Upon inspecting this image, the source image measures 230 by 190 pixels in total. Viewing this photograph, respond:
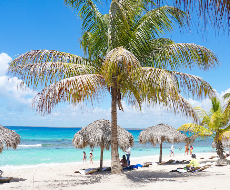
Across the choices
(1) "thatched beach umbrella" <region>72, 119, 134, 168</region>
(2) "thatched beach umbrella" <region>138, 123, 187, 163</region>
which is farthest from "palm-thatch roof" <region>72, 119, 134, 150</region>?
(2) "thatched beach umbrella" <region>138, 123, 187, 163</region>

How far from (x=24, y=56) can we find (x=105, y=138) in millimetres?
4764

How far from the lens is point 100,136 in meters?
10.1

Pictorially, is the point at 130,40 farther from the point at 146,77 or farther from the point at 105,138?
the point at 105,138

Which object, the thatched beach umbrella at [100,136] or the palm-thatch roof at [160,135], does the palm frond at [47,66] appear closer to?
the thatched beach umbrella at [100,136]

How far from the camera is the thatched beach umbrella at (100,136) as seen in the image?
10.2 metres

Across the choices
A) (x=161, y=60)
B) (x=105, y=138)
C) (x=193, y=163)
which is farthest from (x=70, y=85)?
(x=193, y=163)

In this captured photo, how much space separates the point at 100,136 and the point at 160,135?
5.38 metres

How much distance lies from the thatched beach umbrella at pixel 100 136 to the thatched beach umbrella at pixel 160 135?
3.75m

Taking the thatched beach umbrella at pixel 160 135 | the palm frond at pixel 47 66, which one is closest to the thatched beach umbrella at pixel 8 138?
the palm frond at pixel 47 66

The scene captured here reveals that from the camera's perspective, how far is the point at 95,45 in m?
8.72

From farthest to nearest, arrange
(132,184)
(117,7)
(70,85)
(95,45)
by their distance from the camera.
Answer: (95,45), (117,7), (132,184), (70,85)

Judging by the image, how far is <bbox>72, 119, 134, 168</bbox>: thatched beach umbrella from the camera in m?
10.2

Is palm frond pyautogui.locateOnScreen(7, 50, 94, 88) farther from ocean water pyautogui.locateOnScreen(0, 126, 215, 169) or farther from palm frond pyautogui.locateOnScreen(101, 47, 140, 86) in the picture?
ocean water pyautogui.locateOnScreen(0, 126, 215, 169)

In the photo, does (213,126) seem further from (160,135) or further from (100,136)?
(100,136)
